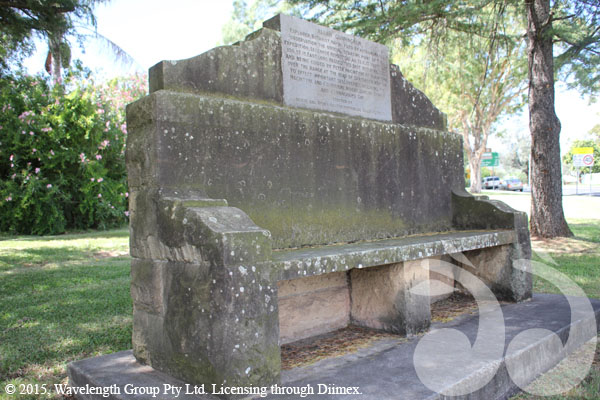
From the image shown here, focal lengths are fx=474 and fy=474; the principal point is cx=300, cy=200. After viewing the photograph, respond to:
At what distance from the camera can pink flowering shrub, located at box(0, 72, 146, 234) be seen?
11.8 metres

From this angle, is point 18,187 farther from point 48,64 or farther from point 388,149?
point 388,149

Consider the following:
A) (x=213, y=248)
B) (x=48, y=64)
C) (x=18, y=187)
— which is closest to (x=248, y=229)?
(x=213, y=248)

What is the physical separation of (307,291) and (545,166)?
6575 mm

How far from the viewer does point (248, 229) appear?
250 cm

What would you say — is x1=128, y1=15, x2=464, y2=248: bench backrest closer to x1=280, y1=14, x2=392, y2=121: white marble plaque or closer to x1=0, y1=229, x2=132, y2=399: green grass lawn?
x1=280, y1=14, x2=392, y2=121: white marble plaque

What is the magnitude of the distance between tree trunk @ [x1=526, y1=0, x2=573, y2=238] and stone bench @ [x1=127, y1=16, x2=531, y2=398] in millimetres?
4412

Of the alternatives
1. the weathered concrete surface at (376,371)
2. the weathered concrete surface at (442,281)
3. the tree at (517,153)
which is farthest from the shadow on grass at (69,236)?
the tree at (517,153)

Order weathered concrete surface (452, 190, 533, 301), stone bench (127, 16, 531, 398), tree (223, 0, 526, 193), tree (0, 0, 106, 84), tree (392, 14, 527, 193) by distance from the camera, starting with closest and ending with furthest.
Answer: stone bench (127, 16, 531, 398) → weathered concrete surface (452, 190, 533, 301) → tree (0, 0, 106, 84) → tree (223, 0, 526, 193) → tree (392, 14, 527, 193)

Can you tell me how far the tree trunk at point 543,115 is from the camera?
8375 millimetres

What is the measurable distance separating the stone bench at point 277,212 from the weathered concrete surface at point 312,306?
0.04 ft

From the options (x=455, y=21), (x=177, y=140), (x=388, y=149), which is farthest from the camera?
(x=455, y=21)

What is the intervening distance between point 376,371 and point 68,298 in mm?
4127

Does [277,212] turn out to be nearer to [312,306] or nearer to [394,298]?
[312,306]

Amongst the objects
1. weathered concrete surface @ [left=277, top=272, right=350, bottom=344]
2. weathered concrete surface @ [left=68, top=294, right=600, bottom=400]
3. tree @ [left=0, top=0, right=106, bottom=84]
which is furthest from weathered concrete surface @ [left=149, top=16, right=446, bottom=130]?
tree @ [left=0, top=0, right=106, bottom=84]
